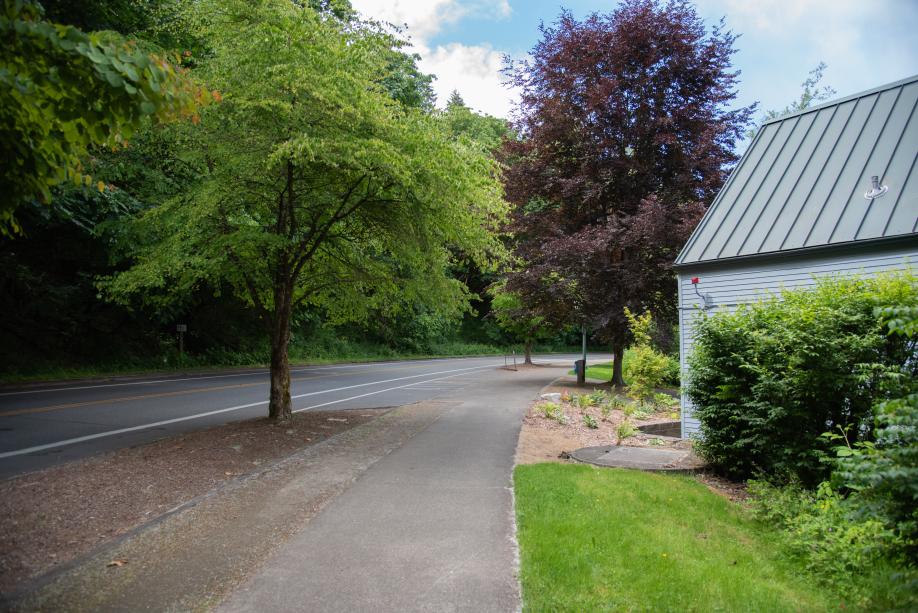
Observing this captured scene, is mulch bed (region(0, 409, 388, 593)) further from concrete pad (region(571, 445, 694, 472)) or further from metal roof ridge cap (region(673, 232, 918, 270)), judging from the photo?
metal roof ridge cap (region(673, 232, 918, 270))

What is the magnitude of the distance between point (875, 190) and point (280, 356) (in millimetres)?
10652

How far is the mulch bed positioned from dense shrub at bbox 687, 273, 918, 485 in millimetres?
6368

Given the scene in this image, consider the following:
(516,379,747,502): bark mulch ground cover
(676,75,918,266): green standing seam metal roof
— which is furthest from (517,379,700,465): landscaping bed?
(676,75,918,266): green standing seam metal roof

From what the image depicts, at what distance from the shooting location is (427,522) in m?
5.76

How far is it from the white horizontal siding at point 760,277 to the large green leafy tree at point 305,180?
4186mm

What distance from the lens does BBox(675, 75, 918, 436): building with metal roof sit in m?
8.98

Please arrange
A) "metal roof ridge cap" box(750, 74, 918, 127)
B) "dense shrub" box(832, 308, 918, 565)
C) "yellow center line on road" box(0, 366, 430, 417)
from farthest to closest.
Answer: "yellow center line on road" box(0, 366, 430, 417) < "metal roof ridge cap" box(750, 74, 918, 127) < "dense shrub" box(832, 308, 918, 565)

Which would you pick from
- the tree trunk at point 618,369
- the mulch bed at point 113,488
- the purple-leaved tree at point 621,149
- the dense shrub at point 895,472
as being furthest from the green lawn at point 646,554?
the tree trunk at point 618,369

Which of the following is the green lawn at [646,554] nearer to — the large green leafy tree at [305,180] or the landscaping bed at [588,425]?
the landscaping bed at [588,425]

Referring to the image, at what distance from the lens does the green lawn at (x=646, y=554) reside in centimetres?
414

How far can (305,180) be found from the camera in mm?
10125

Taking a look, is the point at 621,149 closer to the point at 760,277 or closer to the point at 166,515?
the point at 760,277

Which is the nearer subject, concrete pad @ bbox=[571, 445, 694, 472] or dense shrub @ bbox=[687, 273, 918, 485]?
dense shrub @ bbox=[687, 273, 918, 485]

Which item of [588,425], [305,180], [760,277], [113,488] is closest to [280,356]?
[305,180]
